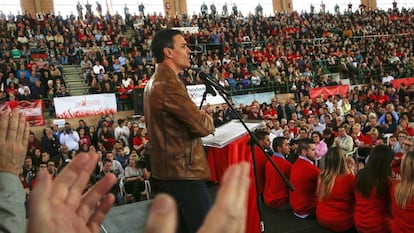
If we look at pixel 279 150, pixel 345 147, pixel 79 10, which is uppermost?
pixel 79 10

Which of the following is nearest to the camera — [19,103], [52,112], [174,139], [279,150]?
[174,139]

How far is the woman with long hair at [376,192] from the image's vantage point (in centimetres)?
394

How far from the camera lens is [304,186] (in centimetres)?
475

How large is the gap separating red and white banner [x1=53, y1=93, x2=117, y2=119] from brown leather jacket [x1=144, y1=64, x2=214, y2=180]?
9.15 m

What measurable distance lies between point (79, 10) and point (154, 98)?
18994 millimetres

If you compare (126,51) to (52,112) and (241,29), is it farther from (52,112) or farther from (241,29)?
(241,29)

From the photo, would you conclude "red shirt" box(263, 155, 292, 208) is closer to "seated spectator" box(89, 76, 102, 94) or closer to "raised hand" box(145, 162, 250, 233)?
"raised hand" box(145, 162, 250, 233)

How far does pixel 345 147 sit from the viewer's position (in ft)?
25.0

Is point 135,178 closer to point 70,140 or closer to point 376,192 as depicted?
point 70,140

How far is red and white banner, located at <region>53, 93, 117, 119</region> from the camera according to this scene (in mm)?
10914

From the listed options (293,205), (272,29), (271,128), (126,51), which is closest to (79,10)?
(126,51)

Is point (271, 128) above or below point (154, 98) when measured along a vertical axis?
below

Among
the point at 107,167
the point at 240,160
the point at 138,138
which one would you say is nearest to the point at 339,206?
the point at 240,160

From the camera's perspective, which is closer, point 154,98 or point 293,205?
point 154,98
